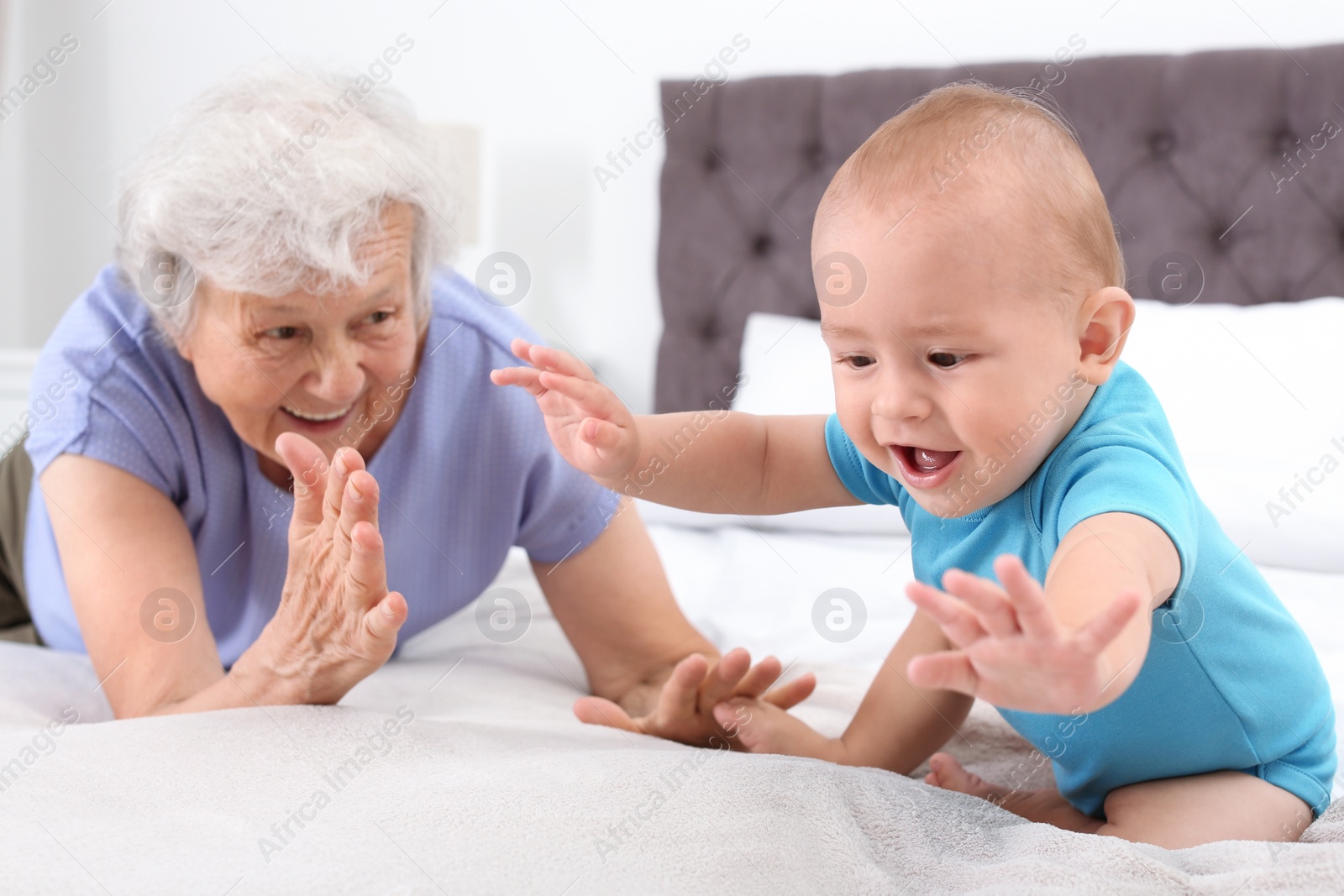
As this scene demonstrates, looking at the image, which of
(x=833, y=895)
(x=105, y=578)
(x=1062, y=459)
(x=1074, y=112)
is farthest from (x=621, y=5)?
(x=833, y=895)

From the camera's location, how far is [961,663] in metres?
0.58

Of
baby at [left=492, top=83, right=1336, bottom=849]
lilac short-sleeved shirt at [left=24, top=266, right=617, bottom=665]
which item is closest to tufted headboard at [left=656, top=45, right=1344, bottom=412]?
lilac short-sleeved shirt at [left=24, top=266, right=617, bottom=665]

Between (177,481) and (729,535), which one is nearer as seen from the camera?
(177,481)

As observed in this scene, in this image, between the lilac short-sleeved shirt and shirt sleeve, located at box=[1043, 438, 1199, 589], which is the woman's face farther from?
shirt sleeve, located at box=[1043, 438, 1199, 589]

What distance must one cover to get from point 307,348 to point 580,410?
445mm

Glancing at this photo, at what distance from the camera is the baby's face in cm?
81

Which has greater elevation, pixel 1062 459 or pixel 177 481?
pixel 1062 459

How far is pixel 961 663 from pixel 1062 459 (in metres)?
0.33

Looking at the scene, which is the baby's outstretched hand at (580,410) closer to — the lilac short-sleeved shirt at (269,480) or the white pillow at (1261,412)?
the lilac short-sleeved shirt at (269,480)

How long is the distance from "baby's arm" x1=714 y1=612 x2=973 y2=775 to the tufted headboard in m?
1.39

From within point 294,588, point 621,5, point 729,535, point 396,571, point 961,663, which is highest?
point 621,5

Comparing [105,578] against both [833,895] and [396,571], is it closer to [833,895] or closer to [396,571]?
[396,571]

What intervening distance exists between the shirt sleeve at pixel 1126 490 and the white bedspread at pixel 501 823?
21cm

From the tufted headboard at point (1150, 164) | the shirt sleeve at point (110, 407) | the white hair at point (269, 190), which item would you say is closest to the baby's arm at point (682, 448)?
the white hair at point (269, 190)
